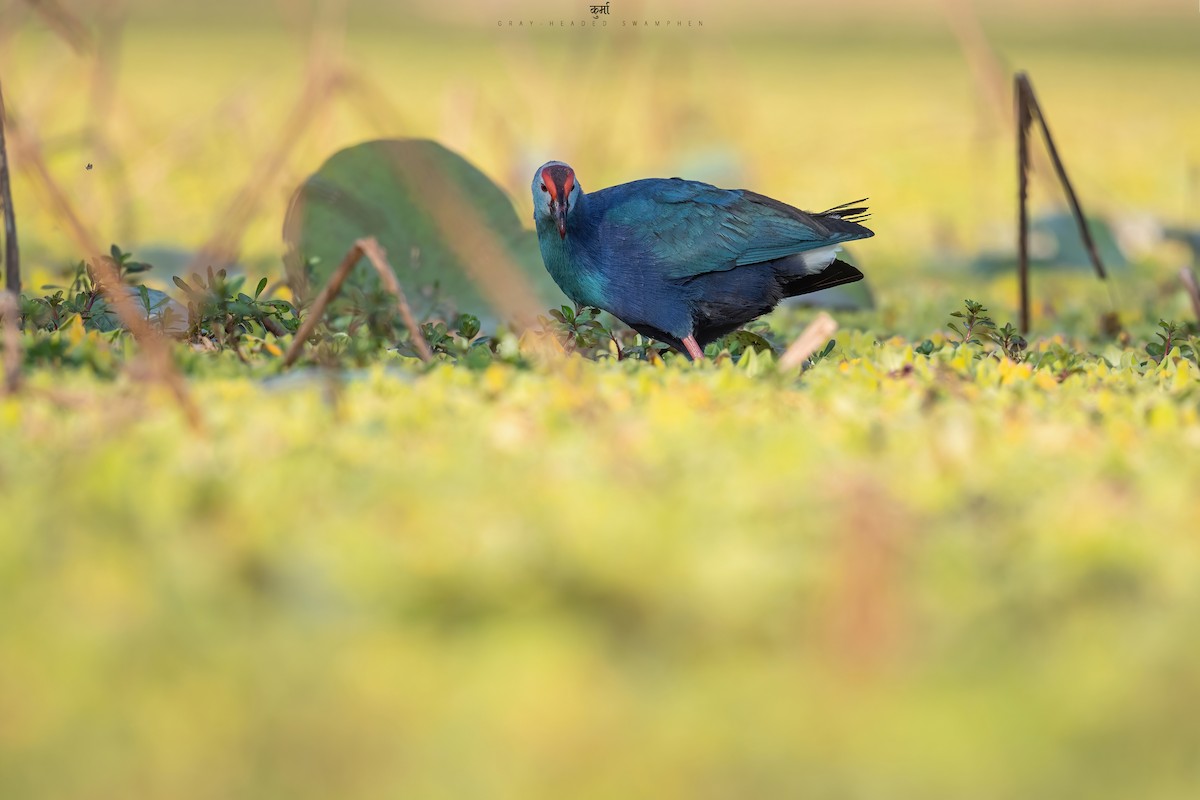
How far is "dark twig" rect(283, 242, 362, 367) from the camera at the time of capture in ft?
9.59

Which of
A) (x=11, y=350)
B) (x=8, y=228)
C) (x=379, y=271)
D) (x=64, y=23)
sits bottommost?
(x=11, y=350)

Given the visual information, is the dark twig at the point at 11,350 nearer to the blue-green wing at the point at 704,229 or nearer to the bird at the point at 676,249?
the bird at the point at 676,249

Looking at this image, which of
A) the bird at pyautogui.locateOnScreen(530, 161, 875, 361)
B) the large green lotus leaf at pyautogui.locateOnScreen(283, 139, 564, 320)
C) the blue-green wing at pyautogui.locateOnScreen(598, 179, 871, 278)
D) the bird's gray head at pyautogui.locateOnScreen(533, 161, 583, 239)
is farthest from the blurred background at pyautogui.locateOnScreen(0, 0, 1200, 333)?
the blue-green wing at pyautogui.locateOnScreen(598, 179, 871, 278)

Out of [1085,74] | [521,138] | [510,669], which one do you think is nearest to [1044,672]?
[510,669]

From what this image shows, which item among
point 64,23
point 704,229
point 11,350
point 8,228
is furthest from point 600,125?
point 11,350

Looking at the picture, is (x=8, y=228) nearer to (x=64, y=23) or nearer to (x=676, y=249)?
(x=64, y=23)

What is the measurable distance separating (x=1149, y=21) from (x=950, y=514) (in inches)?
1113

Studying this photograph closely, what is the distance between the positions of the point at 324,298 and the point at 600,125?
17.4ft

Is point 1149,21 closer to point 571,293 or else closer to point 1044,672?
point 571,293

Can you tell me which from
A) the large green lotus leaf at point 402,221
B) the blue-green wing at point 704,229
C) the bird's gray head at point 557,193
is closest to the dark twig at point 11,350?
the bird's gray head at point 557,193

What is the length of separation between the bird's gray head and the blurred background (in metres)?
0.39

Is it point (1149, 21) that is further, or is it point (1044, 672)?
point (1149, 21)

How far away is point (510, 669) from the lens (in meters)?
1.85

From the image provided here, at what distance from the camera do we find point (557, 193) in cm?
366
